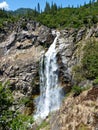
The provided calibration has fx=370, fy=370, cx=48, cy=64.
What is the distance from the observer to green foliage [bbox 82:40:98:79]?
2078 inches

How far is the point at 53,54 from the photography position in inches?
2415

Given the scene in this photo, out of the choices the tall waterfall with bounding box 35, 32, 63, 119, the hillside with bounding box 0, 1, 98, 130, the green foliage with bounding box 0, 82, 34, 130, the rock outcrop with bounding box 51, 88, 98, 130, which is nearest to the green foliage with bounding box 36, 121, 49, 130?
the hillside with bounding box 0, 1, 98, 130

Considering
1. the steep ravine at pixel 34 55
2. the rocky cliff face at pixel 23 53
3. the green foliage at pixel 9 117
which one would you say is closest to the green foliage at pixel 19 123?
the green foliage at pixel 9 117

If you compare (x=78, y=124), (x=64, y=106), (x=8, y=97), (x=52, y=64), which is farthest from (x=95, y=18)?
(x=8, y=97)

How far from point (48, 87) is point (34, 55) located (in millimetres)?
8055

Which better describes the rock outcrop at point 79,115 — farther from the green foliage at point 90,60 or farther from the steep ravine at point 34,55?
the green foliage at point 90,60

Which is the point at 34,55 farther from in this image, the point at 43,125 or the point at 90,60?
the point at 43,125

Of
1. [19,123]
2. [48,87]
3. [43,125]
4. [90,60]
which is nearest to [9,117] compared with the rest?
[19,123]

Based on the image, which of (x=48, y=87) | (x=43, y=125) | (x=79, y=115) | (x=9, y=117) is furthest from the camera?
(x=48, y=87)

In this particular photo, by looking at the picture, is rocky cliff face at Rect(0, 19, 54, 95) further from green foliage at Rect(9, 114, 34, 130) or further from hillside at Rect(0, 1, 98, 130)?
green foliage at Rect(9, 114, 34, 130)

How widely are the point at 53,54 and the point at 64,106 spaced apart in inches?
644

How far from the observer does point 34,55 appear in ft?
213

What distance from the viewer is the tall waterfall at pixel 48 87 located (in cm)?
5716

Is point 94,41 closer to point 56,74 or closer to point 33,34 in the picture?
point 56,74
